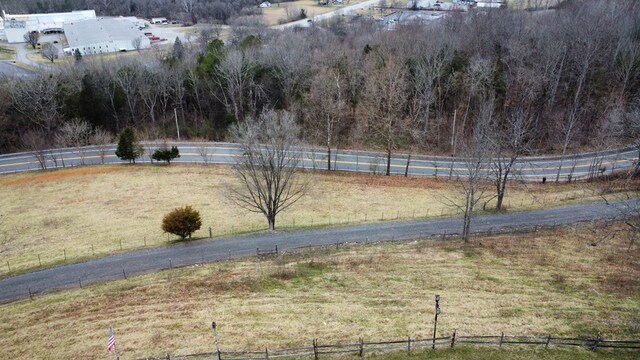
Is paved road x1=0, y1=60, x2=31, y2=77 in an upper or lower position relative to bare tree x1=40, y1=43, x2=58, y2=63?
lower

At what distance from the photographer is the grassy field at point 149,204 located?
35625mm

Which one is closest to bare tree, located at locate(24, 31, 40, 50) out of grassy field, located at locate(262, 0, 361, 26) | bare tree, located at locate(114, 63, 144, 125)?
grassy field, located at locate(262, 0, 361, 26)

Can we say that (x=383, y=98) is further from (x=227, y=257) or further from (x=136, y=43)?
(x=136, y=43)

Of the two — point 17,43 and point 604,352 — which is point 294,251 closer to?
point 604,352

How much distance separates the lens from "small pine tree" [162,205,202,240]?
3356cm

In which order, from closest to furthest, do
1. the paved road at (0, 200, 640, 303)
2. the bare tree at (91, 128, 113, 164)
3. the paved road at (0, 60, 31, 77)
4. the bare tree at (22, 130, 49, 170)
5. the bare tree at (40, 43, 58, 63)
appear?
the paved road at (0, 200, 640, 303), the bare tree at (22, 130, 49, 170), the bare tree at (91, 128, 113, 164), the paved road at (0, 60, 31, 77), the bare tree at (40, 43, 58, 63)

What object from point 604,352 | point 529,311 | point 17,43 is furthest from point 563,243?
point 17,43

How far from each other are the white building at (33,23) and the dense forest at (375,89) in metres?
68.9

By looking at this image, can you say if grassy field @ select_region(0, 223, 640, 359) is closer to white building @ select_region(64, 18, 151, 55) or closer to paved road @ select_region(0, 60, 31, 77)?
paved road @ select_region(0, 60, 31, 77)

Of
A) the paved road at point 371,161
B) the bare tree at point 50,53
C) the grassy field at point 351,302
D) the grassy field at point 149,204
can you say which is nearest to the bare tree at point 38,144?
the paved road at point 371,161

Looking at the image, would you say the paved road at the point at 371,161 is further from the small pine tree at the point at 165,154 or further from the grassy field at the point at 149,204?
the grassy field at the point at 149,204

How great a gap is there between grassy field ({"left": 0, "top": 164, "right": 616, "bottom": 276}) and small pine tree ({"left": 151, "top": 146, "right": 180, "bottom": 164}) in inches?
48.8

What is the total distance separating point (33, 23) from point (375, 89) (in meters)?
118

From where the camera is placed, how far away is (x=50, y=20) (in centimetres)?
13675
